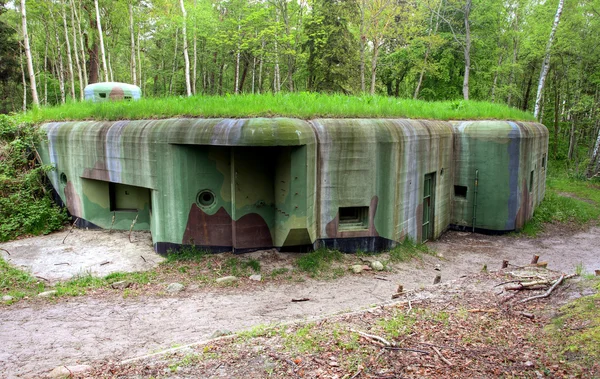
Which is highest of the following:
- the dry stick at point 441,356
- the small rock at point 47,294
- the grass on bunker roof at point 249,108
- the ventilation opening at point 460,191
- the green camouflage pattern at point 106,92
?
the green camouflage pattern at point 106,92

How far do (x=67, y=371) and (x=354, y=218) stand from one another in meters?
6.36

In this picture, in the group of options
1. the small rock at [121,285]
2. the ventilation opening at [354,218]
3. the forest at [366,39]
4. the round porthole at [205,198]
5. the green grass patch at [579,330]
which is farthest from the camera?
the forest at [366,39]

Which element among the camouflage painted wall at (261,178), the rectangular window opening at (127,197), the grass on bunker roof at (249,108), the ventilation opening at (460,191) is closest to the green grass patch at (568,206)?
the ventilation opening at (460,191)

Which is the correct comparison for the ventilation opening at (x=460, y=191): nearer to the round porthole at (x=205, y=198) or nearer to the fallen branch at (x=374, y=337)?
the round porthole at (x=205, y=198)

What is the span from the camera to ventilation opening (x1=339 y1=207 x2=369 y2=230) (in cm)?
940

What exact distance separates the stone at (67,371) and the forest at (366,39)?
16.2 m

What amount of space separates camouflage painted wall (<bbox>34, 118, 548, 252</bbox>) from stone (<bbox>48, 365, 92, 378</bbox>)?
4.30m

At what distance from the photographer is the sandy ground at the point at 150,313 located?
5473 mm

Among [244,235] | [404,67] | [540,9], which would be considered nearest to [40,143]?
[244,235]

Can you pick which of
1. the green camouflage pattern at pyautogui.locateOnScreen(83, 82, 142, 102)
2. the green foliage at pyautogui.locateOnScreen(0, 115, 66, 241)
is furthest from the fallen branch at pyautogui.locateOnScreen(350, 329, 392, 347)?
the green camouflage pattern at pyautogui.locateOnScreen(83, 82, 142, 102)

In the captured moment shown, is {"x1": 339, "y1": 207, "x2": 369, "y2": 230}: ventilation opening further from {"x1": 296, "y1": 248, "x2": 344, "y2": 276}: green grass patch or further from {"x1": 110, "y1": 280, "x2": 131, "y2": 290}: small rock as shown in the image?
{"x1": 110, "y1": 280, "x2": 131, "y2": 290}: small rock

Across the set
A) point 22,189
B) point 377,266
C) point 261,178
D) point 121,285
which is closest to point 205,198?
point 261,178

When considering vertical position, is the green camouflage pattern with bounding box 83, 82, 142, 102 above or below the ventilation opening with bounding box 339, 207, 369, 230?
above

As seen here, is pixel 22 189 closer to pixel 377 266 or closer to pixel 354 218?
pixel 354 218
